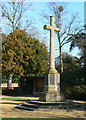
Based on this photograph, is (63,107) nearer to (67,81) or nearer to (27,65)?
(67,81)

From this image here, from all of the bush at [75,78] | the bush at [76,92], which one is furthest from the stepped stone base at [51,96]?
the bush at [75,78]

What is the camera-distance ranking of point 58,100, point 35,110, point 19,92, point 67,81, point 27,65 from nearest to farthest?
point 35,110 < point 58,100 < point 67,81 < point 27,65 < point 19,92

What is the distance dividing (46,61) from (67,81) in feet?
27.4

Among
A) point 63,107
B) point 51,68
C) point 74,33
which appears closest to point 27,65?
point 74,33

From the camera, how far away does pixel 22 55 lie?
25000 mm

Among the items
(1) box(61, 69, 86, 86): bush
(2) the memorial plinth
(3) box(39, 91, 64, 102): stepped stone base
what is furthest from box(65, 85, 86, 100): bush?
(3) box(39, 91, 64, 102): stepped stone base

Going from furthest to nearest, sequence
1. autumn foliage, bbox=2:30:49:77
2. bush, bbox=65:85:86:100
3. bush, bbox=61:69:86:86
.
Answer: autumn foliage, bbox=2:30:49:77, bush, bbox=61:69:86:86, bush, bbox=65:85:86:100

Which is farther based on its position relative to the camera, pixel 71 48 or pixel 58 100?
pixel 71 48

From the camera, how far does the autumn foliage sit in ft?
80.2

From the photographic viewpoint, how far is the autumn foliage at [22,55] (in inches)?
963

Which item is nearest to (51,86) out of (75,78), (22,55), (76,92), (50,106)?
(50,106)

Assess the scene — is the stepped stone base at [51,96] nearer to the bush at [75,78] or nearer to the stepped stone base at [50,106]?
the stepped stone base at [50,106]

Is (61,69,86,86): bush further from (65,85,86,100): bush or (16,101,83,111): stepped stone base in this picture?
(16,101,83,111): stepped stone base

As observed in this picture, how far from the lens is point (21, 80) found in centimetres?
2800
